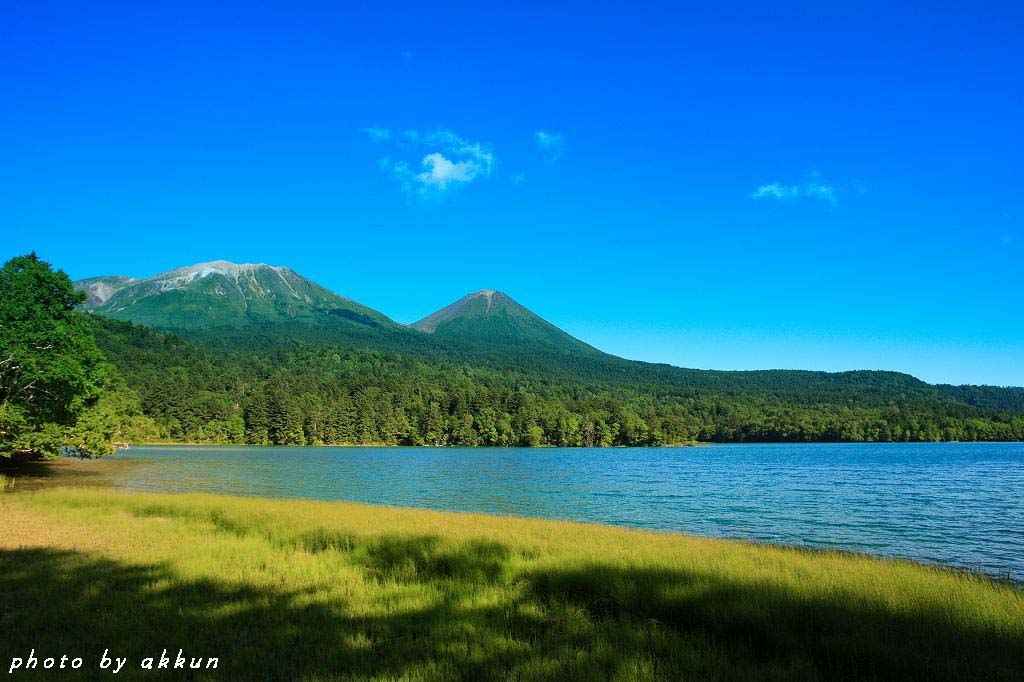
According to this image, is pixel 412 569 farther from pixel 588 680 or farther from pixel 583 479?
pixel 583 479

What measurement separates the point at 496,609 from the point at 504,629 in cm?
133

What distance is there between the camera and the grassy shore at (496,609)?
756cm

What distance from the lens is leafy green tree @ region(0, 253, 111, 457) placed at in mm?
32500

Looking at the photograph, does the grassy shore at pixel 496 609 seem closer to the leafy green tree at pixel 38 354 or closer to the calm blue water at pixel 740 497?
the calm blue water at pixel 740 497

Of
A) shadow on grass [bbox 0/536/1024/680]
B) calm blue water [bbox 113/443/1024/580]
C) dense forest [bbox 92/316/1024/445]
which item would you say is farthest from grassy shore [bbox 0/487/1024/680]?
dense forest [bbox 92/316/1024/445]

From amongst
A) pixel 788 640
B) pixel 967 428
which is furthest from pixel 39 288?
pixel 967 428

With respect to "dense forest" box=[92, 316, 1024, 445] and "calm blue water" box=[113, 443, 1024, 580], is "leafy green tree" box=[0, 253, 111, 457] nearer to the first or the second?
"calm blue water" box=[113, 443, 1024, 580]

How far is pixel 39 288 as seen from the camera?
113ft

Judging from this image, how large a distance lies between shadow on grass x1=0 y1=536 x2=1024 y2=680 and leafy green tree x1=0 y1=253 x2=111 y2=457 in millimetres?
25641

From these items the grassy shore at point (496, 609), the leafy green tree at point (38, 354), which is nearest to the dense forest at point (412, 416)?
the leafy green tree at point (38, 354)

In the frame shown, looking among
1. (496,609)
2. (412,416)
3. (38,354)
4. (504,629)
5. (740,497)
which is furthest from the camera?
(412,416)

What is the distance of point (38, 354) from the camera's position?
3281 centimetres

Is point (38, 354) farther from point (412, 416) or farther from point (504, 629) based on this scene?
point (412, 416)

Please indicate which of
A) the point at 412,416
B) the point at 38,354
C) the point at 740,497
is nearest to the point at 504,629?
the point at 38,354
